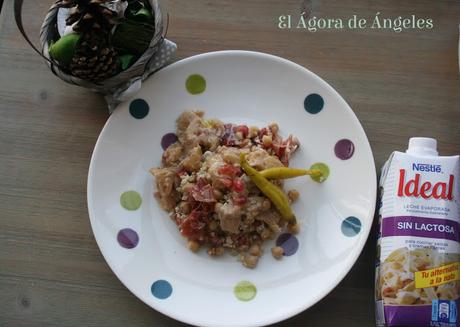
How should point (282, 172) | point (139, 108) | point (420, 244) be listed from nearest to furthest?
point (420, 244) → point (282, 172) → point (139, 108)

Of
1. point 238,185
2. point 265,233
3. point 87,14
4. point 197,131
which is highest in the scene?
point 87,14

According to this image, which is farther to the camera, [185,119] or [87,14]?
[185,119]

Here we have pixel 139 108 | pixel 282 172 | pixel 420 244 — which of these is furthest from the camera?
pixel 139 108

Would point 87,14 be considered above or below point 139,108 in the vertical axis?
above

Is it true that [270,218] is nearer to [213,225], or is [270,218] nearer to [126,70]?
[213,225]

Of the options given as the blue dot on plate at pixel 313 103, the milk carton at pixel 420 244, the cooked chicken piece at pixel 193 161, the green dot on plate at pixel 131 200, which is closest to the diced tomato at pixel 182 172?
the cooked chicken piece at pixel 193 161

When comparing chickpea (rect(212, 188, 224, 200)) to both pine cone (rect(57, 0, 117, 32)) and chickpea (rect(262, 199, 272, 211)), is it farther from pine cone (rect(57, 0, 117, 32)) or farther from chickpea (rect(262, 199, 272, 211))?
pine cone (rect(57, 0, 117, 32))

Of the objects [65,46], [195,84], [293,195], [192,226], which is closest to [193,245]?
[192,226]

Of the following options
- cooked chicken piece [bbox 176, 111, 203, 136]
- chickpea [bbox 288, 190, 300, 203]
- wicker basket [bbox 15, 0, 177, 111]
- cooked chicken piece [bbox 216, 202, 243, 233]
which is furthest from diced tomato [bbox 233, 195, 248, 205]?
wicker basket [bbox 15, 0, 177, 111]

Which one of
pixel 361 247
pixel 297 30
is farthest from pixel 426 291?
pixel 297 30

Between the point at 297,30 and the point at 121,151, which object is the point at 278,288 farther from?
the point at 297,30
